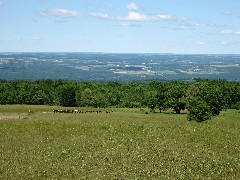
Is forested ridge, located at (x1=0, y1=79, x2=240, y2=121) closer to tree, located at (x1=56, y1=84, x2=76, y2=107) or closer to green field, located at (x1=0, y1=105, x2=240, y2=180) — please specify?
tree, located at (x1=56, y1=84, x2=76, y2=107)

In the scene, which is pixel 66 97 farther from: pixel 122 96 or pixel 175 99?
pixel 175 99

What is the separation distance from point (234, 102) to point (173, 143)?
89.9m

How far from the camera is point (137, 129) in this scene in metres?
38.3

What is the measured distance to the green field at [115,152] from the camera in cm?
2270

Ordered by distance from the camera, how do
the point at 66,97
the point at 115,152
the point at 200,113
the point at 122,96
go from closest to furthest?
the point at 115,152 → the point at 200,113 → the point at 66,97 → the point at 122,96

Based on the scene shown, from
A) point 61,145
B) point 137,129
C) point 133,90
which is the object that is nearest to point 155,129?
Answer: point 137,129

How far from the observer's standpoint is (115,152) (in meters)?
27.9

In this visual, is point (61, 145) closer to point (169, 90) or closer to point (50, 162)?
point (50, 162)

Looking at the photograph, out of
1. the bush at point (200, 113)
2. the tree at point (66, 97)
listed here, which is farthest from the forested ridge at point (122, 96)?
the bush at point (200, 113)

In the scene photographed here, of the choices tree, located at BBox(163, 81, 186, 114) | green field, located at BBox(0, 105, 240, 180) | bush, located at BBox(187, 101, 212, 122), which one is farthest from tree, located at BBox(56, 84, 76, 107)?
green field, located at BBox(0, 105, 240, 180)

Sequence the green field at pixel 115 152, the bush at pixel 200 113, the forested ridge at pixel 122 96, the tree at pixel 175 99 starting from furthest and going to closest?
the forested ridge at pixel 122 96
the tree at pixel 175 99
the bush at pixel 200 113
the green field at pixel 115 152

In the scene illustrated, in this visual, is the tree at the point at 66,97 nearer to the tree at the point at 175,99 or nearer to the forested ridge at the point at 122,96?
the forested ridge at the point at 122,96

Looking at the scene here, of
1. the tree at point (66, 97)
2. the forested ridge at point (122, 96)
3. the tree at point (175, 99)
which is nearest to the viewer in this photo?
the tree at point (175, 99)

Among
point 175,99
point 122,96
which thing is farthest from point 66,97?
point 175,99
